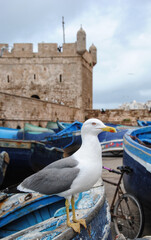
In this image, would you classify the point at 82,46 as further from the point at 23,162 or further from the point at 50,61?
the point at 23,162

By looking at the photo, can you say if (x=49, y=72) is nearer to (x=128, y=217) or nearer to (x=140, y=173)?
(x=140, y=173)

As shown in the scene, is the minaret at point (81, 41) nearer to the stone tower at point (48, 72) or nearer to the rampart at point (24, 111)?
the stone tower at point (48, 72)

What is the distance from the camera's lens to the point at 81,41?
24312 millimetres

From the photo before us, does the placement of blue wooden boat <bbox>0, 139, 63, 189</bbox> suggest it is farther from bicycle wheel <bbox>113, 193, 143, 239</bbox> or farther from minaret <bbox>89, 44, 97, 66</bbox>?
minaret <bbox>89, 44, 97, 66</bbox>

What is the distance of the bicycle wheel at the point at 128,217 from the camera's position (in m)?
2.81

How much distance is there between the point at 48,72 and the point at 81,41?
4.97 m

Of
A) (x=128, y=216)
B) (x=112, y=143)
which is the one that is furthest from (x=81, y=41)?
(x=128, y=216)

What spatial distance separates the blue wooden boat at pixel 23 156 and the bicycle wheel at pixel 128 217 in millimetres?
2852

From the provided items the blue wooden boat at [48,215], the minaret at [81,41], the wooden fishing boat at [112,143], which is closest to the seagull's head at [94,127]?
the blue wooden boat at [48,215]

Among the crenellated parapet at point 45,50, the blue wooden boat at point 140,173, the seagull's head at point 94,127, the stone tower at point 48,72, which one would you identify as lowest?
the blue wooden boat at point 140,173

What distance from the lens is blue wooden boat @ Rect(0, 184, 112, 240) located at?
1.95 m

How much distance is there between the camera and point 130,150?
3.54 metres

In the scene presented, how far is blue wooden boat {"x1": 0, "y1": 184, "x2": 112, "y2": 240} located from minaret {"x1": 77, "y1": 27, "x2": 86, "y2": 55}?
23.0 meters

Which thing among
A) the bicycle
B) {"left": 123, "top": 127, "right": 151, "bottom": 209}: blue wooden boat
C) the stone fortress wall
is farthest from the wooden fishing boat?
the stone fortress wall
